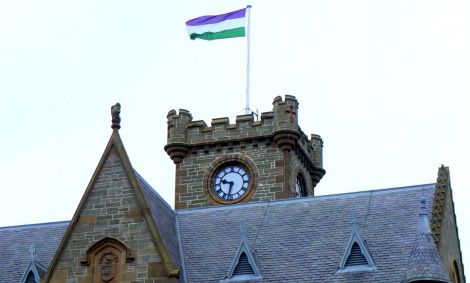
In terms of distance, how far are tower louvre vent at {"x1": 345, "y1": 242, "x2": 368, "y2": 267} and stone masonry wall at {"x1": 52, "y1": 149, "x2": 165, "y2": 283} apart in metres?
7.83

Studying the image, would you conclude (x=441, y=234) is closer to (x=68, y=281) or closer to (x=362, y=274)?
(x=362, y=274)

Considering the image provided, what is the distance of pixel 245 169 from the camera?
7562 centimetres

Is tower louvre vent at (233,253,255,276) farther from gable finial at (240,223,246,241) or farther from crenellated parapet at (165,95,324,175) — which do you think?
Result: crenellated parapet at (165,95,324,175)

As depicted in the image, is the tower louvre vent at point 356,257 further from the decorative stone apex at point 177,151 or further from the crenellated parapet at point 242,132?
the decorative stone apex at point 177,151

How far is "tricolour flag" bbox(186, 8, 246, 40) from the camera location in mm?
76438

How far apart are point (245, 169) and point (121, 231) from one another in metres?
22.7

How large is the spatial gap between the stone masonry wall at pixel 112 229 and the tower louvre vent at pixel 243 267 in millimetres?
3767

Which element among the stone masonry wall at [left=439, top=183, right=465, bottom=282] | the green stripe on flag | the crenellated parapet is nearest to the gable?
the stone masonry wall at [left=439, top=183, right=465, bottom=282]

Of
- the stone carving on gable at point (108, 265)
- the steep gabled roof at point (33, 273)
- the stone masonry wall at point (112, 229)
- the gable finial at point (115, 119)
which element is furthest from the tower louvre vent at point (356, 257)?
the steep gabled roof at point (33, 273)

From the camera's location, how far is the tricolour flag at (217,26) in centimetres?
7644

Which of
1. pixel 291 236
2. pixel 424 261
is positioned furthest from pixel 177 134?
pixel 424 261

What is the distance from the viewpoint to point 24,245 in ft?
203

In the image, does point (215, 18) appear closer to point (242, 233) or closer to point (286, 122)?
point (286, 122)

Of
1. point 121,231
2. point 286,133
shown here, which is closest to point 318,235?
point 121,231
